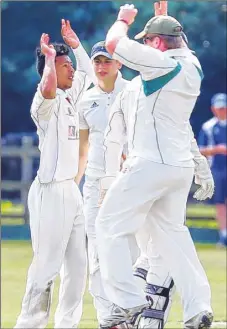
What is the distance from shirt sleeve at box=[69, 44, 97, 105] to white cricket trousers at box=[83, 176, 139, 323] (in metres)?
0.73

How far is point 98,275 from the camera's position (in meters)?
9.97

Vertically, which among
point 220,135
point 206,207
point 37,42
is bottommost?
point 206,207

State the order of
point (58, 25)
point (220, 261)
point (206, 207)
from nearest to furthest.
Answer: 1. point (220, 261)
2. point (58, 25)
3. point (206, 207)

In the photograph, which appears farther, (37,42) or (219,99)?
(37,42)

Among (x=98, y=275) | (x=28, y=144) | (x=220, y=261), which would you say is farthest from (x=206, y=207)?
(x=98, y=275)

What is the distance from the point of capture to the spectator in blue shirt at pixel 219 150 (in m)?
19.1

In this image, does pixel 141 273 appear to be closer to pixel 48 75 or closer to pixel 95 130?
pixel 95 130

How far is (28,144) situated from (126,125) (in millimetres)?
13428

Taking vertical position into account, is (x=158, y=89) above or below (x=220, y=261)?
above

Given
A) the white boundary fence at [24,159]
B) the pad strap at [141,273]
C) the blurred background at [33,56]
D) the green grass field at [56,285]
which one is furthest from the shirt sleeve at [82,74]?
the white boundary fence at [24,159]

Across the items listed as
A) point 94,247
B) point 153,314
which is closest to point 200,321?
point 153,314

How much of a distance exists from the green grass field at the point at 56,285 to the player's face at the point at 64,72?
2.41 m

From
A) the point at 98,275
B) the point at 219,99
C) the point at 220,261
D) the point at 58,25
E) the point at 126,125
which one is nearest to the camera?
the point at 126,125

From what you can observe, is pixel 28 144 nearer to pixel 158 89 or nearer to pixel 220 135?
pixel 220 135
